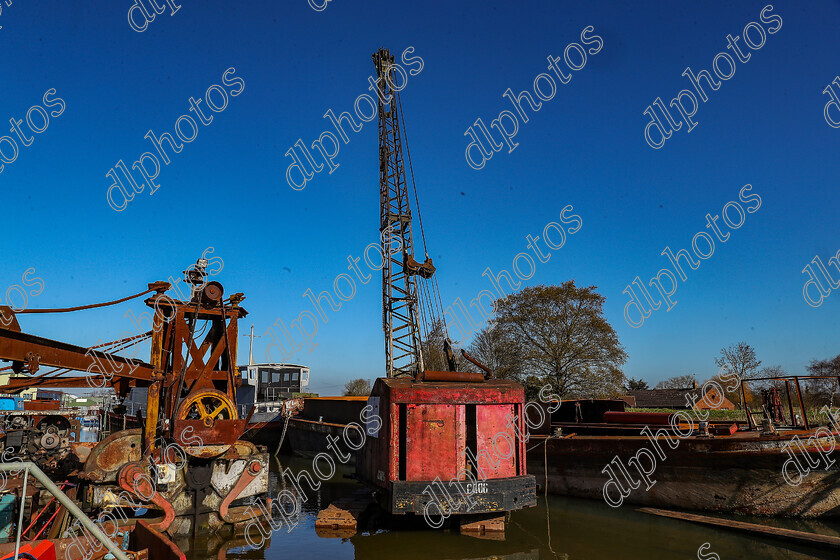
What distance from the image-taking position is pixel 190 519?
30.6ft

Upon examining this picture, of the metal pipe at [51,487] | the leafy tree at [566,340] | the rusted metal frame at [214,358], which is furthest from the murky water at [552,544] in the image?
the leafy tree at [566,340]

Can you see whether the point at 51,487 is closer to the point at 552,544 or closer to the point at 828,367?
the point at 552,544

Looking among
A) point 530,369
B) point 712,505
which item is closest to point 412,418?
point 712,505

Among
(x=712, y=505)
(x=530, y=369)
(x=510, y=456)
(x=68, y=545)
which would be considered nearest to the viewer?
(x=68, y=545)

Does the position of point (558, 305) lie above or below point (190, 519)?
above

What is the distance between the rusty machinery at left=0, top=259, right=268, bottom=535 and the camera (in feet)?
28.4

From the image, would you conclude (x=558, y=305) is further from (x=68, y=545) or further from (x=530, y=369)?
(x=68, y=545)

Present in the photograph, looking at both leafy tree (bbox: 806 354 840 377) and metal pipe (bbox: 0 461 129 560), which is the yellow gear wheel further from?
leafy tree (bbox: 806 354 840 377)

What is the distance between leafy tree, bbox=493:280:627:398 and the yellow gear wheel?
76.5 feet

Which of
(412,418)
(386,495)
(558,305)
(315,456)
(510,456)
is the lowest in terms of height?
(315,456)

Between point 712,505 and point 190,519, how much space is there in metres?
11.3

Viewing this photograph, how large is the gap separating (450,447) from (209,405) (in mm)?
5513

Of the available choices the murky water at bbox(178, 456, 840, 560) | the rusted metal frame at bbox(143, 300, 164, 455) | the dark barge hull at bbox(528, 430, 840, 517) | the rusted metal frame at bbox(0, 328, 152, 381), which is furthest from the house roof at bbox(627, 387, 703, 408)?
the rusted metal frame at bbox(0, 328, 152, 381)

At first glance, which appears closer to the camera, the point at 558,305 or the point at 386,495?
the point at 386,495
